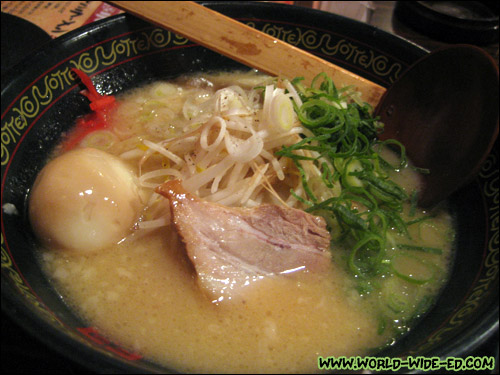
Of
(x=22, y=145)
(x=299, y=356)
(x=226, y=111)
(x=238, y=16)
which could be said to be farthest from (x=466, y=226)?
(x=22, y=145)

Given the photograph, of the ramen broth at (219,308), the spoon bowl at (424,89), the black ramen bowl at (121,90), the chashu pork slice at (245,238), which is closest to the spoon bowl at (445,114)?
the spoon bowl at (424,89)

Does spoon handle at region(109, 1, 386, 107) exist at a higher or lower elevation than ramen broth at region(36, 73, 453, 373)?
higher

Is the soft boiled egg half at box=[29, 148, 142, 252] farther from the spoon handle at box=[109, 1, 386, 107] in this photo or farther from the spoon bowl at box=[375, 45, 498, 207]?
the spoon bowl at box=[375, 45, 498, 207]

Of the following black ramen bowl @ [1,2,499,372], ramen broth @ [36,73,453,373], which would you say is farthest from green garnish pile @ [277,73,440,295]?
black ramen bowl @ [1,2,499,372]

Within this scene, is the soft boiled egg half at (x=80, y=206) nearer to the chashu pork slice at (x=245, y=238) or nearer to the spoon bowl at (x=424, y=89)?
the chashu pork slice at (x=245, y=238)

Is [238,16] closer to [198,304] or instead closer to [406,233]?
[406,233]

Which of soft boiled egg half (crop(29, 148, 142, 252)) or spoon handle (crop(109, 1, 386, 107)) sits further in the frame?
spoon handle (crop(109, 1, 386, 107))
